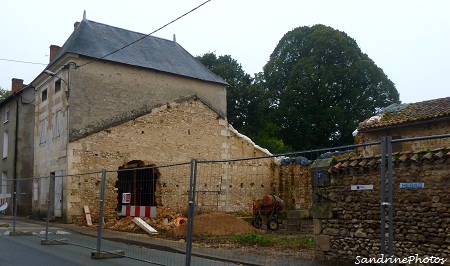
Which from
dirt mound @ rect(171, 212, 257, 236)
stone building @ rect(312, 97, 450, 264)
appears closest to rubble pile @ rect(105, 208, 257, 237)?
dirt mound @ rect(171, 212, 257, 236)

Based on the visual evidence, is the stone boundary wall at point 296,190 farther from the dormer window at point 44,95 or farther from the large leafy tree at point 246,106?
the large leafy tree at point 246,106

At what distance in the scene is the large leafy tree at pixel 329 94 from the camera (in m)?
41.8

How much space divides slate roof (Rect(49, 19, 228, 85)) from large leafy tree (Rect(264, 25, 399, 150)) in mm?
15609

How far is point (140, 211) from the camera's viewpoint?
10.5 m

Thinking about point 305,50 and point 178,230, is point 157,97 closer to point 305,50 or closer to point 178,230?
point 178,230

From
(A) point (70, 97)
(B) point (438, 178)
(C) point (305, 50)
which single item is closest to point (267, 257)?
(B) point (438, 178)

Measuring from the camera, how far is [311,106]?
41781 millimetres

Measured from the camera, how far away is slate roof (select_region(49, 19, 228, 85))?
23786mm

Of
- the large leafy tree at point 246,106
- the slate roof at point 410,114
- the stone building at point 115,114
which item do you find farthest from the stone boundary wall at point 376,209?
the large leafy tree at point 246,106

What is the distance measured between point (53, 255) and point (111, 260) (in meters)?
1.64

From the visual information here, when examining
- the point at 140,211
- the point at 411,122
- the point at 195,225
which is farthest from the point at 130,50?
the point at 140,211

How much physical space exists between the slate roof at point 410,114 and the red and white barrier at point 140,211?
1264cm

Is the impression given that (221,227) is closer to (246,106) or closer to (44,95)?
(44,95)

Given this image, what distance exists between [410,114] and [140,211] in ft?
46.5
